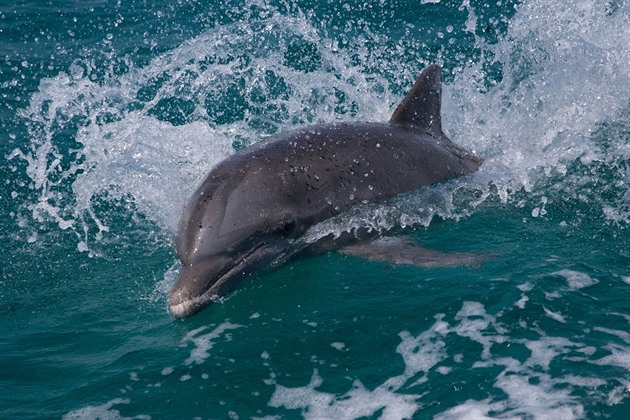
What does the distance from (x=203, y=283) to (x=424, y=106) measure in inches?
182

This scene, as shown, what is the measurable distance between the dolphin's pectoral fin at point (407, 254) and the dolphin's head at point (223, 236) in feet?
3.19

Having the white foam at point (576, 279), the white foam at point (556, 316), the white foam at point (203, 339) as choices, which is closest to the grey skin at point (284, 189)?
the white foam at point (203, 339)

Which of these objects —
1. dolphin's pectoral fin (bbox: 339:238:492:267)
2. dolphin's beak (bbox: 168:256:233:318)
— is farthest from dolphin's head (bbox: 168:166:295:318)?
dolphin's pectoral fin (bbox: 339:238:492:267)

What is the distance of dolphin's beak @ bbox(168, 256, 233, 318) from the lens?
7855 mm

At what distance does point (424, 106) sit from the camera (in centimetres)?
1106

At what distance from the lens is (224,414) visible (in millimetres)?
6680

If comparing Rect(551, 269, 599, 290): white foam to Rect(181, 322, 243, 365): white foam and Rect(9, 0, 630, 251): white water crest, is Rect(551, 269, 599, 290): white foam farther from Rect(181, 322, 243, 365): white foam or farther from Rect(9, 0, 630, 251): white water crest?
Rect(181, 322, 243, 365): white foam

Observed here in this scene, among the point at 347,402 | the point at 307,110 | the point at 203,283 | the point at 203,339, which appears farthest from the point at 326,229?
the point at 307,110

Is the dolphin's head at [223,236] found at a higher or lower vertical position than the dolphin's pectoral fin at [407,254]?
higher

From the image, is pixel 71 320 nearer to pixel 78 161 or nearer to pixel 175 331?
pixel 175 331

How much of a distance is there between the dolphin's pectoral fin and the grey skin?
156 mm

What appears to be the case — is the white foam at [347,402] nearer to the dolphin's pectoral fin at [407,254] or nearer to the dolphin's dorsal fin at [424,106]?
the dolphin's pectoral fin at [407,254]

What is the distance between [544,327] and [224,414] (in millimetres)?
3085

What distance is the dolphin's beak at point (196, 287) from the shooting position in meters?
7.86
